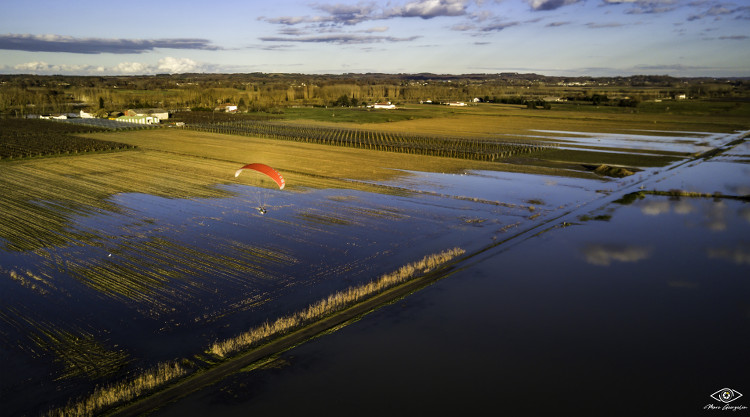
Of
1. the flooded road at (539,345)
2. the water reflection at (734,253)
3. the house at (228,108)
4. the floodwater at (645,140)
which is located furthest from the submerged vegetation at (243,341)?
the house at (228,108)

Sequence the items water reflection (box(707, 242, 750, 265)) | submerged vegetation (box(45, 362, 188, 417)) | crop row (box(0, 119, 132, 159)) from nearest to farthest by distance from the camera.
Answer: submerged vegetation (box(45, 362, 188, 417)) → water reflection (box(707, 242, 750, 265)) → crop row (box(0, 119, 132, 159))

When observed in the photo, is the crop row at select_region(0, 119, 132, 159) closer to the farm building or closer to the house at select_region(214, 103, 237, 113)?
the farm building

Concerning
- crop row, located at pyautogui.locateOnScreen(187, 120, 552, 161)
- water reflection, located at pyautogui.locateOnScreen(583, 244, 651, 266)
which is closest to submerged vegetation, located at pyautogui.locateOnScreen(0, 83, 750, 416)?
crop row, located at pyautogui.locateOnScreen(187, 120, 552, 161)

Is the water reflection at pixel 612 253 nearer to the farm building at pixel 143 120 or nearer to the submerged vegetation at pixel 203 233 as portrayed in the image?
the submerged vegetation at pixel 203 233

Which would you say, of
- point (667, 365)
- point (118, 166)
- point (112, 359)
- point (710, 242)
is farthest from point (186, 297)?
point (118, 166)

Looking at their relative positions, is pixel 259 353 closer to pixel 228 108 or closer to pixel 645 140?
pixel 645 140

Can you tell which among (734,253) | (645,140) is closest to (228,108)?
(645,140)

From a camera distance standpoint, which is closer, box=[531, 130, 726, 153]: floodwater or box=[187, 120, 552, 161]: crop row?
box=[187, 120, 552, 161]: crop row
